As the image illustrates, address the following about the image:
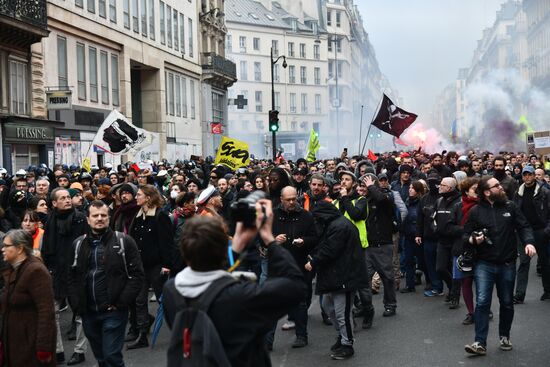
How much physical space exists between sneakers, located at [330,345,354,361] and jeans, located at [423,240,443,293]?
3501 mm

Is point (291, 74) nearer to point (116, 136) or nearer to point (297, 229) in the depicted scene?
point (116, 136)

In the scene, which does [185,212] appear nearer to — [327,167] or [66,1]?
[327,167]

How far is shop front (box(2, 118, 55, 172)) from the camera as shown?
23.8 meters

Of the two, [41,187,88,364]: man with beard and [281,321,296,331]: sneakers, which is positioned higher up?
[41,187,88,364]: man with beard

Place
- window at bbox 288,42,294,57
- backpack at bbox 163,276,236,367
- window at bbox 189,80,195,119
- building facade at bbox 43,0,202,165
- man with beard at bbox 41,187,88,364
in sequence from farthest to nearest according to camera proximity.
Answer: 1. window at bbox 288,42,294,57
2. window at bbox 189,80,195,119
3. building facade at bbox 43,0,202,165
4. man with beard at bbox 41,187,88,364
5. backpack at bbox 163,276,236,367

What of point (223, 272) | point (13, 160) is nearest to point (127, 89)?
point (13, 160)

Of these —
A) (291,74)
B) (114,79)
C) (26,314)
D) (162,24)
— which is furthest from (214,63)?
(291,74)

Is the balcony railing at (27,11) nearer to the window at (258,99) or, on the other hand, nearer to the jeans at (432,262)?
the jeans at (432,262)

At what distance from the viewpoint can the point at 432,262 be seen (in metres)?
11.6

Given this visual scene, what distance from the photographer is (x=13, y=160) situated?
24453 millimetres

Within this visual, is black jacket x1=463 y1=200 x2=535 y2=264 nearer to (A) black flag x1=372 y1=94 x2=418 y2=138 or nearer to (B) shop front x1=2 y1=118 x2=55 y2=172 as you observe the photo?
(A) black flag x1=372 y1=94 x2=418 y2=138

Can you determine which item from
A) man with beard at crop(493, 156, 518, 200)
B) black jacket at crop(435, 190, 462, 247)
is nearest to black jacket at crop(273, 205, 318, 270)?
black jacket at crop(435, 190, 462, 247)

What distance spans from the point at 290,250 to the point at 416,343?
167 centimetres

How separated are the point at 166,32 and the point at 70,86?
43.0ft
